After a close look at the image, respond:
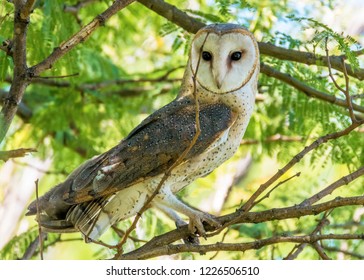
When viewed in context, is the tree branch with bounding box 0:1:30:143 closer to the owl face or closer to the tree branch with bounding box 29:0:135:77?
the tree branch with bounding box 29:0:135:77

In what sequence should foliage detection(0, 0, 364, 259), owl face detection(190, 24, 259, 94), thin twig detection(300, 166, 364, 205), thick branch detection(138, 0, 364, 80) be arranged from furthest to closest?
foliage detection(0, 0, 364, 259), thick branch detection(138, 0, 364, 80), owl face detection(190, 24, 259, 94), thin twig detection(300, 166, 364, 205)

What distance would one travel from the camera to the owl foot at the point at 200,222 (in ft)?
13.8

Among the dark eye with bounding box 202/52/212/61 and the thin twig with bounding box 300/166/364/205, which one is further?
the dark eye with bounding box 202/52/212/61

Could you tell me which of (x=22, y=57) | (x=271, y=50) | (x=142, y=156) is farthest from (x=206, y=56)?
(x=22, y=57)

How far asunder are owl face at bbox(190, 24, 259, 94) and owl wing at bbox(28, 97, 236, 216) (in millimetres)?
168

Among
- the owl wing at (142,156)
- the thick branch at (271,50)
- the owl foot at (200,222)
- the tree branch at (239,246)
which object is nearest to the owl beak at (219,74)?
the owl wing at (142,156)

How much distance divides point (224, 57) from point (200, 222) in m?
0.85

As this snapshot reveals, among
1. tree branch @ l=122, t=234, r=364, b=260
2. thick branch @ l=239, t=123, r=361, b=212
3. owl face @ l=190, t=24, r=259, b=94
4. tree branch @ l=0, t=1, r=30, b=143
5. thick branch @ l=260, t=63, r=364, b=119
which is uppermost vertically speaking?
thick branch @ l=260, t=63, r=364, b=119

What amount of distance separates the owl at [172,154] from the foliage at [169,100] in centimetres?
42

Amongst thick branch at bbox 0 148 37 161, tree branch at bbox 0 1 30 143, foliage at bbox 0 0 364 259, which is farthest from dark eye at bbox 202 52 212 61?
thick branch at bbox 0 148 37 161

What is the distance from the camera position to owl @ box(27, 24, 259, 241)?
4273 millimetres

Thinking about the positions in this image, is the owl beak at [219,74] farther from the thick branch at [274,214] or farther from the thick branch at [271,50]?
the thick branch at [274,214]

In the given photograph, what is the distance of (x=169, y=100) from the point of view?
21.2 ft
